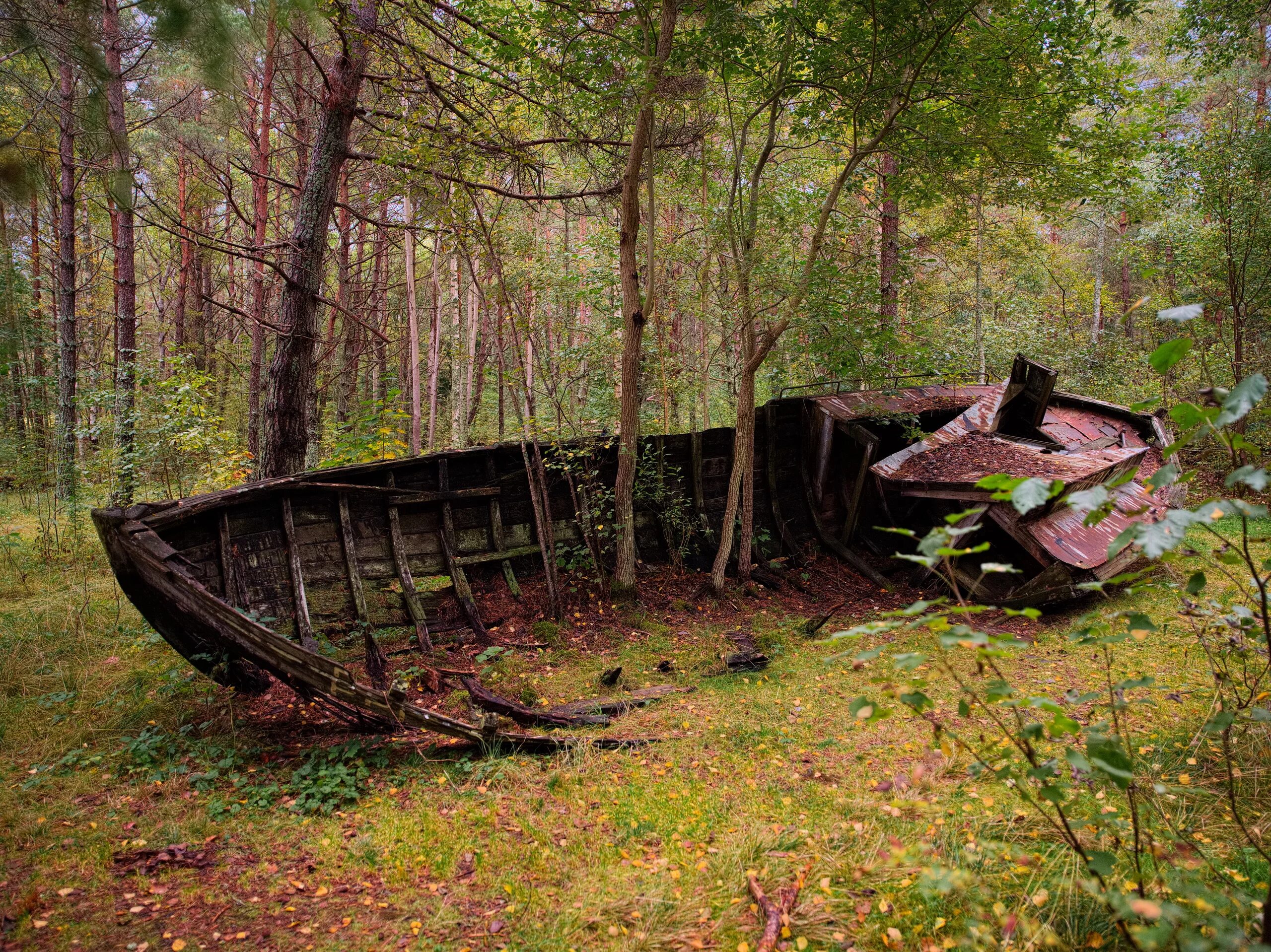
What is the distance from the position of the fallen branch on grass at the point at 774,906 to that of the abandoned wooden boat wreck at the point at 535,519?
1968 mm

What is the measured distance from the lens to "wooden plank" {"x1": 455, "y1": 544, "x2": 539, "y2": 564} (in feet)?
22.5

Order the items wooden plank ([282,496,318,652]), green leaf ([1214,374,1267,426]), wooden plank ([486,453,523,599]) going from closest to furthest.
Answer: green leaf ([1214,374,1267,426]) → wooden plank ([282,496,318,652]) → wooden plank ([486,453,523,599])

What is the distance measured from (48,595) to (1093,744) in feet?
28.3

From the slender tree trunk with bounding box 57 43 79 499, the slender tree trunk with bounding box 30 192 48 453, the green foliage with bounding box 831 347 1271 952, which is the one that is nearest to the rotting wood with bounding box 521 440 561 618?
the green foliage with bounding box 831 347 1271 952

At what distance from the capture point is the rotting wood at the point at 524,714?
15.5 feet

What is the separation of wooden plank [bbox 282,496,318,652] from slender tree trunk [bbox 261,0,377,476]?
4.60 ft

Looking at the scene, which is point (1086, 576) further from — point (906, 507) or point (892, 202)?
point (892, 202)

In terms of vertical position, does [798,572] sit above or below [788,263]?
below

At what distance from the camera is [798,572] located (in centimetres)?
837

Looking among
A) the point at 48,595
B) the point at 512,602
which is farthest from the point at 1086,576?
the point at 48,595

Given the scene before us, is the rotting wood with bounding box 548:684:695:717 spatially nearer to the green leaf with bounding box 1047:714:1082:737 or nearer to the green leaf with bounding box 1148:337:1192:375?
the green leaf with bounding box 1047:714:1082:737

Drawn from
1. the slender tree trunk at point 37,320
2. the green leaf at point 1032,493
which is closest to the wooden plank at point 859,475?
the green leaf at point 1032,493

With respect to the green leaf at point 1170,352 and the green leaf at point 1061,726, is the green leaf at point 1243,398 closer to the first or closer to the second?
the green leaf at point 1170,352

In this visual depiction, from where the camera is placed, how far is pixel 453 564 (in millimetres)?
6715
